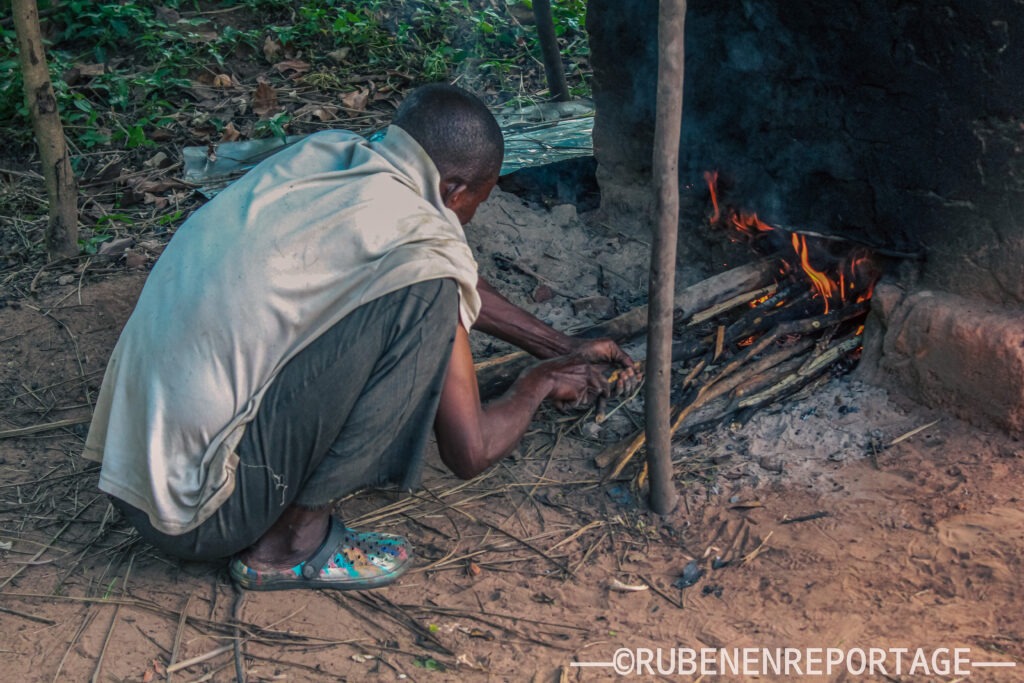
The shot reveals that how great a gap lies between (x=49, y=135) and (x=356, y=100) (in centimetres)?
226

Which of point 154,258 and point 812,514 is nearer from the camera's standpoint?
point 812,514

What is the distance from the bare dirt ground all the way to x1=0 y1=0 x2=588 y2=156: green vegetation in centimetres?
287

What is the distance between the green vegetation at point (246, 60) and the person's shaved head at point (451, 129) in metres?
3.25

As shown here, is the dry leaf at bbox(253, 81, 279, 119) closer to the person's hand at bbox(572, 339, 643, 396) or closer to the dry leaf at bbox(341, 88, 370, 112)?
the dry leaf at bbox(341, 88, 370, 112)

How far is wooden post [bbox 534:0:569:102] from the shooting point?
229 inches

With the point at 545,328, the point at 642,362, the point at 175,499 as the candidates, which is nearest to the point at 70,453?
the point at 175,499

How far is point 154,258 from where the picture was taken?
4.46 meters

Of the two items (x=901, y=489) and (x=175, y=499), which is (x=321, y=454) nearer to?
(x=175, y=499)

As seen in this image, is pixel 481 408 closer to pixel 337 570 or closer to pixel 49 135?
pixel 337 570

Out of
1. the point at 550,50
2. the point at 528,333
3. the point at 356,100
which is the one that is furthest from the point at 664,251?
the point at 356,100

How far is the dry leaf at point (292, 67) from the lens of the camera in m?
6.58

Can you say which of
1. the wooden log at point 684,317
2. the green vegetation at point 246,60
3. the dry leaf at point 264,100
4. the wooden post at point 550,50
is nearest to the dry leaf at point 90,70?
the green vegetation at point 246,60

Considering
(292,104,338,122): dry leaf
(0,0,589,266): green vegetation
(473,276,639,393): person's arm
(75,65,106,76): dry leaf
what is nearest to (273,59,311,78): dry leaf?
(0,0,589,266): green vegetation

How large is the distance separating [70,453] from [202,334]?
4.49 feet
